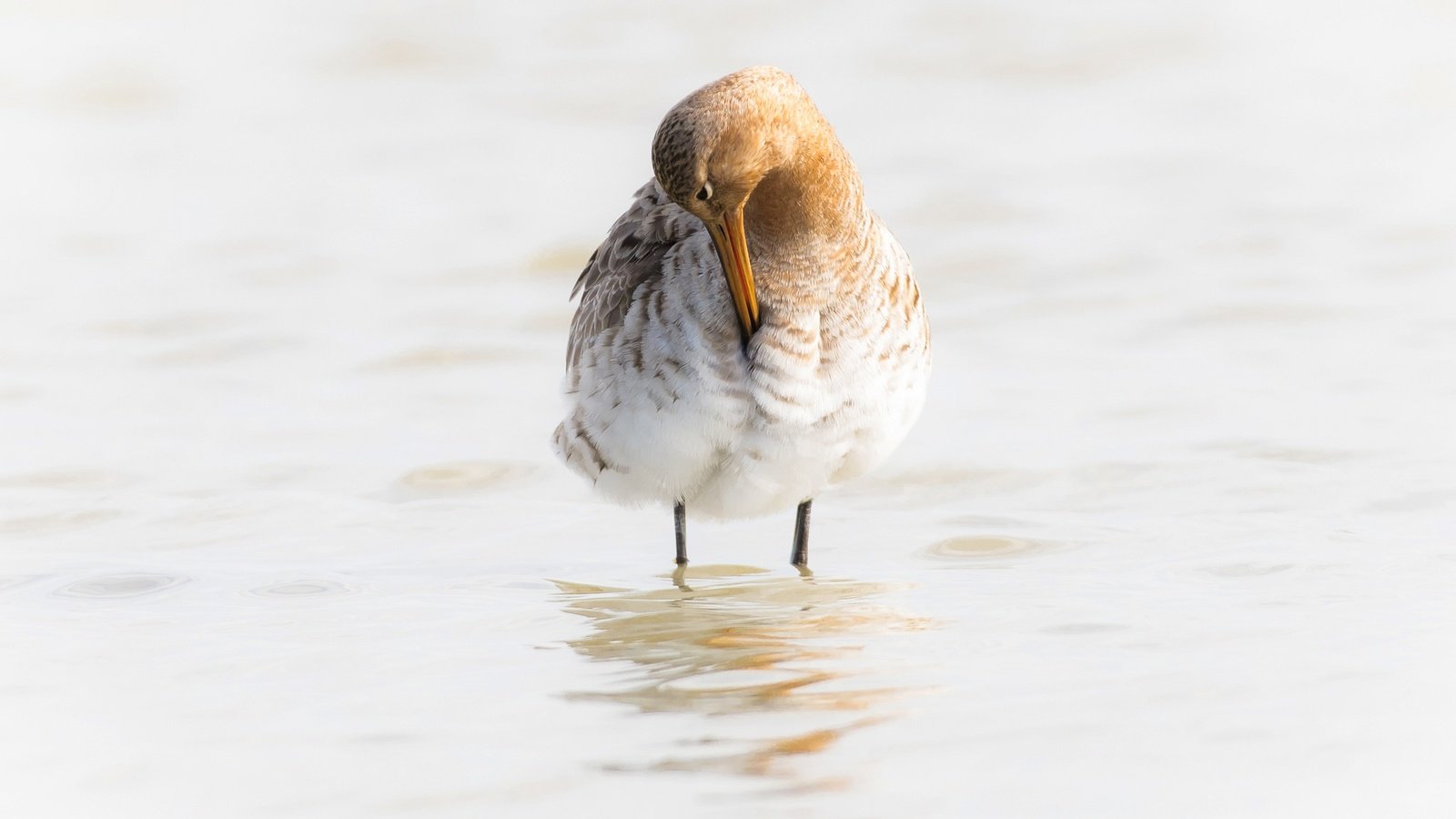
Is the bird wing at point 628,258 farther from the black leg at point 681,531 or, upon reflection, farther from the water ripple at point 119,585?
the water ripple at point 119,585

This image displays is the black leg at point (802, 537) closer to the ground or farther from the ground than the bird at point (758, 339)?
closer to the ground

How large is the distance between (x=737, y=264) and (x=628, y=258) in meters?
0.62

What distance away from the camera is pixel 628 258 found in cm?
604

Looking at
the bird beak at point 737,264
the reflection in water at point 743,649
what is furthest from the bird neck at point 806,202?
the reflection in water at point 743,649

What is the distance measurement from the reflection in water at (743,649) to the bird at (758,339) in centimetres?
32

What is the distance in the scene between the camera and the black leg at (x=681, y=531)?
6191 millimetres

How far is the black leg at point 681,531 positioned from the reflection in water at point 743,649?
7 cm

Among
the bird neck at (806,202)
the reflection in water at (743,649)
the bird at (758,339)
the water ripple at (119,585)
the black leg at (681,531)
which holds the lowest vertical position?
the reflection in water at (743,649)

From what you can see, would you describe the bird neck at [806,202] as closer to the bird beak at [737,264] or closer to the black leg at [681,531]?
the bird beak at [737,264]

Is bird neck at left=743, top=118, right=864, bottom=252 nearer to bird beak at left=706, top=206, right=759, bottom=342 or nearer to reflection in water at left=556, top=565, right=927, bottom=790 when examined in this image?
bird beak at left=706, top=206, right=759, bottom=342

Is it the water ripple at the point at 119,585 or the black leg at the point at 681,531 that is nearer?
the water ripple at the point at 119,585

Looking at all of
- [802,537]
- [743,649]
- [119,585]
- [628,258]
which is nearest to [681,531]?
[802,537]

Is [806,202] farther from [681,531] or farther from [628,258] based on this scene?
[681,531]

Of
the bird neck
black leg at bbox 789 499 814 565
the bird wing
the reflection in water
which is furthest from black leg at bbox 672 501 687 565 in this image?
the bird neck
